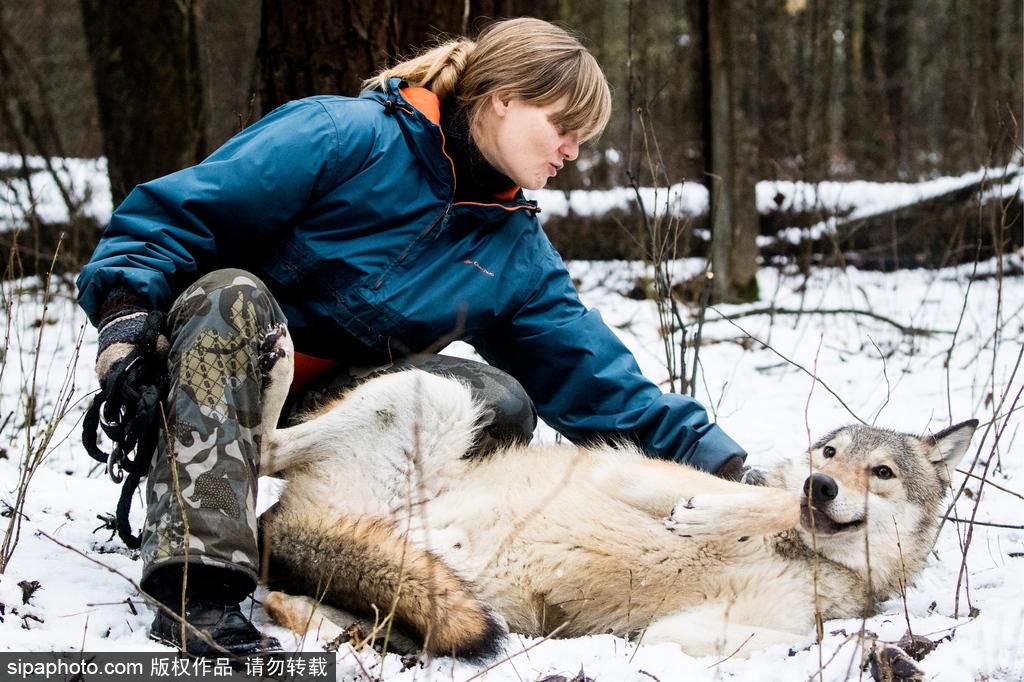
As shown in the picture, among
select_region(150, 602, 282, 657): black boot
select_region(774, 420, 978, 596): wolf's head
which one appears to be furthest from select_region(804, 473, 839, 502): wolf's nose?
select_region(150, 602, 282, 657): black boot

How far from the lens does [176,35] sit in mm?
7359

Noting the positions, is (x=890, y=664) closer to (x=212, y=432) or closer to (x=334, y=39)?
(x=212, y=432)

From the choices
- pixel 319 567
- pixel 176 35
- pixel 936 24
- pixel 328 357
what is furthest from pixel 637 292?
pixel 936 24

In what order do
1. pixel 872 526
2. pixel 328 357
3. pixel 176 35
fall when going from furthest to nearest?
pixel 176 35
pixel 328 357
pixel 872 526

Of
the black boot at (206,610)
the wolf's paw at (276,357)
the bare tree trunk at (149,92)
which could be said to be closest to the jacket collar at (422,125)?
the wolf's paw at (276,357)

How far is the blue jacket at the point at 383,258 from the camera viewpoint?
2.66 meters

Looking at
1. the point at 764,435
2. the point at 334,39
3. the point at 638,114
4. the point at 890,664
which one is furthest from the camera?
the point at 764,435

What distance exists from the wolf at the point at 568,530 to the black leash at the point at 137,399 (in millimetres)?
332

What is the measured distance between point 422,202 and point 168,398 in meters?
1.10

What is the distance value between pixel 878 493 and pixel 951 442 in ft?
1.25

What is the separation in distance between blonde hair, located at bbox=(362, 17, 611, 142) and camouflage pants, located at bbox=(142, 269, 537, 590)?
1.11m

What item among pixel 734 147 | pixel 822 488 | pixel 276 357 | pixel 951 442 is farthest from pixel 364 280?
pixel 734 147

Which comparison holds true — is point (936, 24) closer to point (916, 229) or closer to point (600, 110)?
point (916, 229)

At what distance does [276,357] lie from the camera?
258 cm
